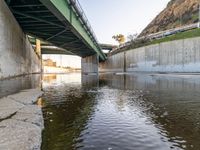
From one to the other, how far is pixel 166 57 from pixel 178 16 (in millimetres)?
62986

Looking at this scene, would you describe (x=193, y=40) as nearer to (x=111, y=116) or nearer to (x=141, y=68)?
(x=141, y=68)

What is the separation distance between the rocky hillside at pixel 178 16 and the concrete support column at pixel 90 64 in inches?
1712

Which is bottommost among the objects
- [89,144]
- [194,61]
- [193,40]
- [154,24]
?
[89,144]

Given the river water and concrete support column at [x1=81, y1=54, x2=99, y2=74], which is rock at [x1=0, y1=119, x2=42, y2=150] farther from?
concrete support column at [x1=81, y1=54, x2=99, y2=74]

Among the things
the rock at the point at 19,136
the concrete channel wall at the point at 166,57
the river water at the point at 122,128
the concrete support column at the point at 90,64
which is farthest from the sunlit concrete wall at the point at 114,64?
the rock at the point at 19,136

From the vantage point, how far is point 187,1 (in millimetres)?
129125

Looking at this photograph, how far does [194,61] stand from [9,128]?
57.5 meters

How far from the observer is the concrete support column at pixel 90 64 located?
105 meters

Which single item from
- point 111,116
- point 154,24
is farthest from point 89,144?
point 154,24

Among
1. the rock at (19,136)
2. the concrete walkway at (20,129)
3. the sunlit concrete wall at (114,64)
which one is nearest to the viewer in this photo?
the rock at (19,136)

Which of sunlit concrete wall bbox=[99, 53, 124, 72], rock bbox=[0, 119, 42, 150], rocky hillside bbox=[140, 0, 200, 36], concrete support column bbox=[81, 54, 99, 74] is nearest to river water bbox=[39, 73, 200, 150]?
rock bbox=[0, 119, 42, 150]

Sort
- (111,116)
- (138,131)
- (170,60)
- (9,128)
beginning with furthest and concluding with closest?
(170,60) < (111,116) < (138,131) < (9,128)

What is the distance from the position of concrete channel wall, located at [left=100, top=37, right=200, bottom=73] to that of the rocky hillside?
32404 mm

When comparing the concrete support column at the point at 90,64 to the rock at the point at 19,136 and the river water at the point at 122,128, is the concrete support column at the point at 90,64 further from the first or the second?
the rock at the point at 19,136
